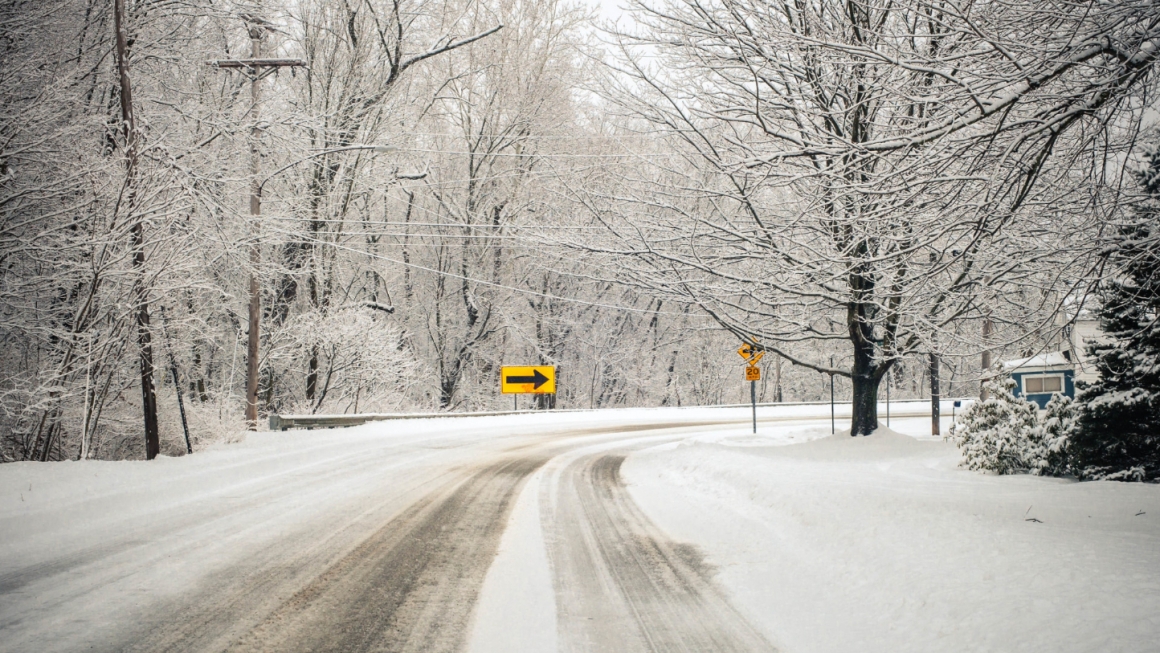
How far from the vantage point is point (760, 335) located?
1488cm

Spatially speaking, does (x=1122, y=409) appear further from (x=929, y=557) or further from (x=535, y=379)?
(x=535, y=379)

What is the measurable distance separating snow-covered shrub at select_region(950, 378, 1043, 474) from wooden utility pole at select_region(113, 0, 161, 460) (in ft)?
48.9

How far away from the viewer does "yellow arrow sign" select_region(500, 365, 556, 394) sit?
110 feet

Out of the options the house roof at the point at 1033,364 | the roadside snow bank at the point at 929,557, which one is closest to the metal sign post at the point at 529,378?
the house roof at the point at 1033,364

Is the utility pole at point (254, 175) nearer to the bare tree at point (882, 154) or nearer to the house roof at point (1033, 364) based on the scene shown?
the bare tree at point (882, 154)

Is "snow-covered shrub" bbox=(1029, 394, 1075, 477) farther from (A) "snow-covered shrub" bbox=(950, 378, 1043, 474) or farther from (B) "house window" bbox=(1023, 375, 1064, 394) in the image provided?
(B) "house window" bbox=(1023, 375, 1064, 394)

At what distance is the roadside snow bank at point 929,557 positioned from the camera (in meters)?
4.31

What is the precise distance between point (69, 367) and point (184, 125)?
572cm

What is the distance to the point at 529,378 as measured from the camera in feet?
112

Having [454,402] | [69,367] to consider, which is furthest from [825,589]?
[454,402]

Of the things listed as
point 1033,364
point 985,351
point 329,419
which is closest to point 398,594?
point 985,351

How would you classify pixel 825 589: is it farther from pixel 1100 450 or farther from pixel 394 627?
pixel 1100 450

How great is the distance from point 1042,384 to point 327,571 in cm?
3035

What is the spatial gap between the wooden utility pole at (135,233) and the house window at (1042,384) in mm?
29500
